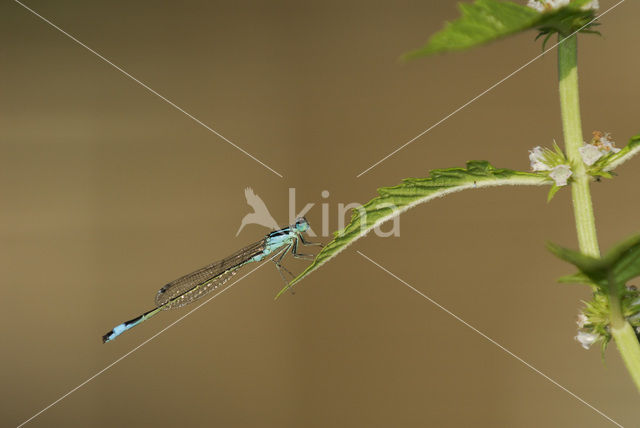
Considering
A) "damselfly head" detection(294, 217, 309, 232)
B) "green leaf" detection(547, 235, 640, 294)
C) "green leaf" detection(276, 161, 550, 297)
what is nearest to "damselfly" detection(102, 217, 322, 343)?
"damselfly head" detection(294, 217, 309, 232)

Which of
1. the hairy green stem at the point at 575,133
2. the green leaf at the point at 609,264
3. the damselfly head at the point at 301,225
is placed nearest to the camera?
the green leaf at the point at 609,264

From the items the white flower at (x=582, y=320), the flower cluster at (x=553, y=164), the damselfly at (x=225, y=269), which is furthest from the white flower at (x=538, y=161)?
the damselfly at (x=225, y=269)

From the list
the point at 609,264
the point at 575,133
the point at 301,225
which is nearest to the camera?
the point at 609,264

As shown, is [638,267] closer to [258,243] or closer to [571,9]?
[571,9]

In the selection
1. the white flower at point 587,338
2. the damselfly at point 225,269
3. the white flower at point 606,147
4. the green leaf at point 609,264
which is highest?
the white flower at point 606,147

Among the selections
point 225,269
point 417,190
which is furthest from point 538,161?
point 225,269

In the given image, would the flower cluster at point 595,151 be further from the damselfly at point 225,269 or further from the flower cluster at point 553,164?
the damselfly at point 225,269

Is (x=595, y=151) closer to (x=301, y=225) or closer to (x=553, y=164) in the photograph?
(x=553, y=164)
